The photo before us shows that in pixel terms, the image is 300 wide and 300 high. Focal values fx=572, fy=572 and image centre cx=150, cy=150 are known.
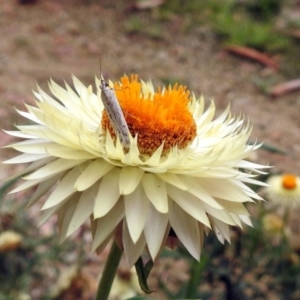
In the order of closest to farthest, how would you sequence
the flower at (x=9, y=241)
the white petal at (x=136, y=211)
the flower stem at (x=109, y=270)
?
1. the white petal at (x=136, y=211)
2. the flower stem at (x=109, y=270)
3. the flower at (x=9, y=241)

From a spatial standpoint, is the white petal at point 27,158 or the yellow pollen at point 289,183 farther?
the yellow pollen at point 289,183

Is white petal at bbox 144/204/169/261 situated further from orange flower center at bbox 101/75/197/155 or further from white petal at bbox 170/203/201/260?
orange flower center at bbox 101/75/197/155

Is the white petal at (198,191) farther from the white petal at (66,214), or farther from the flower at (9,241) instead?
the flower at (9,241)

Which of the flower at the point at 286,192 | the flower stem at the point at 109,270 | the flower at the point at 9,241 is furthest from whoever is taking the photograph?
the flower at the point at 286,192

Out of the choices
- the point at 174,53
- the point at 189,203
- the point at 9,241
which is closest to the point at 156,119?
the point at 189,203

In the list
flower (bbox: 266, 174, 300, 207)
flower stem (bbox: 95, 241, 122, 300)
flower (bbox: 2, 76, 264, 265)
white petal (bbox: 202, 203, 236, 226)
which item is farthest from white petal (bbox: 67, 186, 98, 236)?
flower (bbox: 266, 174, 300, 207)

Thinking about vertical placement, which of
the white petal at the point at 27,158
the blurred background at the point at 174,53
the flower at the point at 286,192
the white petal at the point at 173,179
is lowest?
the white petal at the point at 27,158

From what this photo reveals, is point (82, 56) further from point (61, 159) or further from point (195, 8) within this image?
point (61, 159)

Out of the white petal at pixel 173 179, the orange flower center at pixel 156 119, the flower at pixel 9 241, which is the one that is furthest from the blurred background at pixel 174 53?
the white petal at pixel 173 179
